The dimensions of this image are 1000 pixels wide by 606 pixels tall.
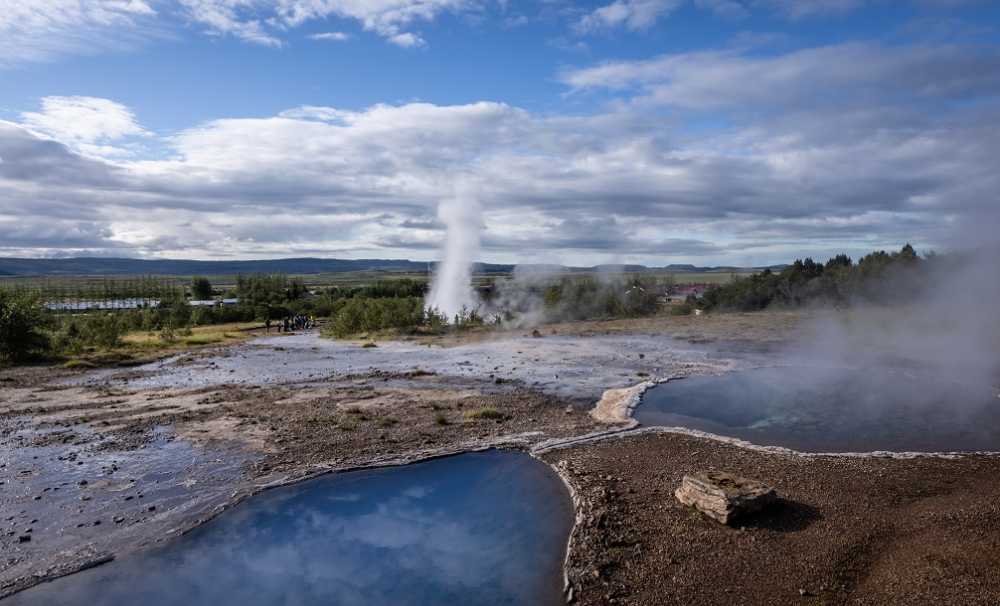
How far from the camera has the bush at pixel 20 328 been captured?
1001 inches

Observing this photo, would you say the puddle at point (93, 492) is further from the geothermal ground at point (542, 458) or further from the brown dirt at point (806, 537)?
the brown dirt at point (806, 537)

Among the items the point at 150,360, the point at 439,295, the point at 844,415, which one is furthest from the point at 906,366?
the point at 439,295

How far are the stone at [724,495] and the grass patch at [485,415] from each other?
6.41m

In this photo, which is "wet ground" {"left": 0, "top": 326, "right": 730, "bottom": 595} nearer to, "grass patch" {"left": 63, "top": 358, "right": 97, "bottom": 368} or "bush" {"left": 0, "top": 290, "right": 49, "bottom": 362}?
"grass patch" {"left": 63, "top": 358, "right": 97, "bottom": 368}

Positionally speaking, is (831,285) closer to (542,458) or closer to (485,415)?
(485,415)

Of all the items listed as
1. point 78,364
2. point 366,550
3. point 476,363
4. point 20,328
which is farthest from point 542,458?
point 20,328

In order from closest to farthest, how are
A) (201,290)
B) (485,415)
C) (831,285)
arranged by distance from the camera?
(485,415), (831,285), (201,290)

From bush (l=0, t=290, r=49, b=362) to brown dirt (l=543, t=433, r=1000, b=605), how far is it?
84.8 ft

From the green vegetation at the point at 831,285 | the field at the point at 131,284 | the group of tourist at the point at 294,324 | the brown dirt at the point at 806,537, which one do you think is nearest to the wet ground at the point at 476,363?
the brown dirt at the point at 806,537

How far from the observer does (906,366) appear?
21766mm

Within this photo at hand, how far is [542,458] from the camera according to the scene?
1245cm

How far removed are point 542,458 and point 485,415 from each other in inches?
129

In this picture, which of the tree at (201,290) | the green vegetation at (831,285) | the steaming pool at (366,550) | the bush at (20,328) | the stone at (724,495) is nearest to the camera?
the steaming pool at (366,550)

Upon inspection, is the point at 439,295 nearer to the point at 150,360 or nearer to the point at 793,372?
the point at 150,360
